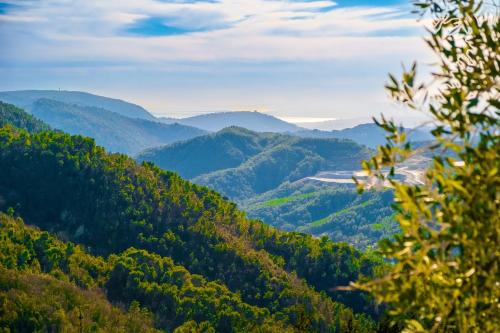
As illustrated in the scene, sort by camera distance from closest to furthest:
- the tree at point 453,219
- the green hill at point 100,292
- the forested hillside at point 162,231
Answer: the tree at point 453,219, the green hill at point 100,292, the forested hillside at point 162,231

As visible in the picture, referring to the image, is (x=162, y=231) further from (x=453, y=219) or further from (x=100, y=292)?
(x=453, y=219)

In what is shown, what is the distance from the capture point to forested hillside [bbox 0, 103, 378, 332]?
136375 millimetres

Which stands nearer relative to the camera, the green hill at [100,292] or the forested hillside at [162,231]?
the green hill at [100,292]

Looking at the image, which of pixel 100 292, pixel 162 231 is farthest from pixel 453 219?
pixel 162 231

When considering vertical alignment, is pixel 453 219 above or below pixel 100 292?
above

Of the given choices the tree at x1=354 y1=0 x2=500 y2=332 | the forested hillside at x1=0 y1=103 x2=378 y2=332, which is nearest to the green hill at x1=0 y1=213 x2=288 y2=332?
the forested hillside at x1=0 y1=103 x2=378 y2=332

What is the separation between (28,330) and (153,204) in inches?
3236

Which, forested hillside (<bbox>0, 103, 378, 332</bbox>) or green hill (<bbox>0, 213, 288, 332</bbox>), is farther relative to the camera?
forested hillside (<bbox>0, 103, 378, 332</bbox>)

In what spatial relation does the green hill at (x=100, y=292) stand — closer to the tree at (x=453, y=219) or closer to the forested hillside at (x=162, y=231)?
the forested hillside at (x=162, y=231)

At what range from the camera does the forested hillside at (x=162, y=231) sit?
447 feet

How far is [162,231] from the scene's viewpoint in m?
165

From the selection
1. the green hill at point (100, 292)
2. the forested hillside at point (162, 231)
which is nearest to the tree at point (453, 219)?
the green hill at point (100, 292)

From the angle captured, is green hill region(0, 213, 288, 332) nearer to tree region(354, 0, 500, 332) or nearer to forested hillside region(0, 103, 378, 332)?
forested hillside region(0, 103, 378, 332)

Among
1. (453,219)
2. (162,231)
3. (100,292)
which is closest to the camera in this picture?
(453,219)
